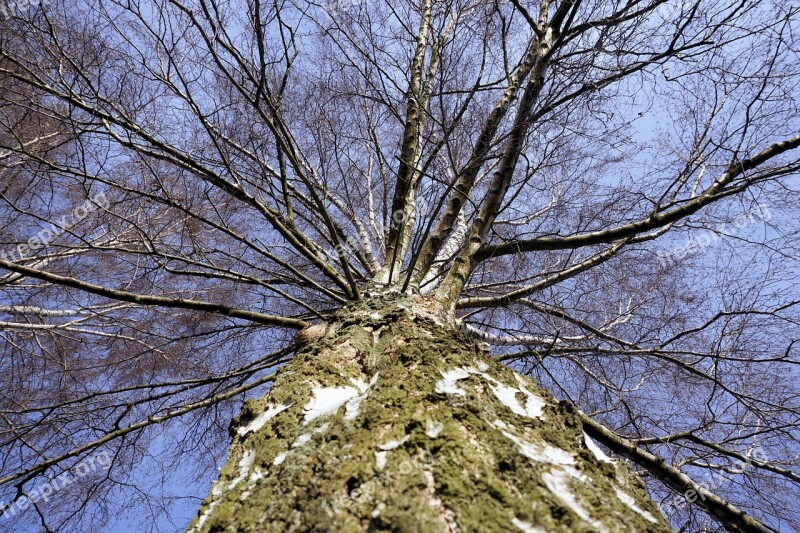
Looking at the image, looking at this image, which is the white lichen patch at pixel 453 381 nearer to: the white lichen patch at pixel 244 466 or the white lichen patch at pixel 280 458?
the white lichen patch at pixel 280 458

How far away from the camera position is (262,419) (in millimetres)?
1255

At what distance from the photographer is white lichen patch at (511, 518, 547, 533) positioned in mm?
676

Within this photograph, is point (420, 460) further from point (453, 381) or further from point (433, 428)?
point (453, 381)

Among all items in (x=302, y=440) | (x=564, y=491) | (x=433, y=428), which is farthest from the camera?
(x=302, y=440)

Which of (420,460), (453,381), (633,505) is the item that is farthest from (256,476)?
(633,505)

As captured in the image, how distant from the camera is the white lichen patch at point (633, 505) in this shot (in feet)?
2.73

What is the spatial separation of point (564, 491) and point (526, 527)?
0.61ft

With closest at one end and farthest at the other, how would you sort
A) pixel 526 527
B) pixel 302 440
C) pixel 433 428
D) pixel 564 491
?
pixel 526 527 < pixel 564 491 < pixel 433 428 < pixel 302 440

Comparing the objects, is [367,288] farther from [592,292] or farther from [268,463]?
[592,292]

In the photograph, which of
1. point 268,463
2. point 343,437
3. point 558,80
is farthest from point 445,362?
point 558,80

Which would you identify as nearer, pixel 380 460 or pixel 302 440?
pixel 380 460

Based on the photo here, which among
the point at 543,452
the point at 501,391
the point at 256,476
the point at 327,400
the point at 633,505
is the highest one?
the point at 327,400

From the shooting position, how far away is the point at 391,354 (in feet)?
4.75

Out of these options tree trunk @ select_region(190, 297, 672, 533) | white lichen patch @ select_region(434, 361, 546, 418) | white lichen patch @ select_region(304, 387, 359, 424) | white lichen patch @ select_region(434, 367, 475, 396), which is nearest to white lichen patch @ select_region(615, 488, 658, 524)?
tree trunk @ select_region(190, 297, 672, 533)
